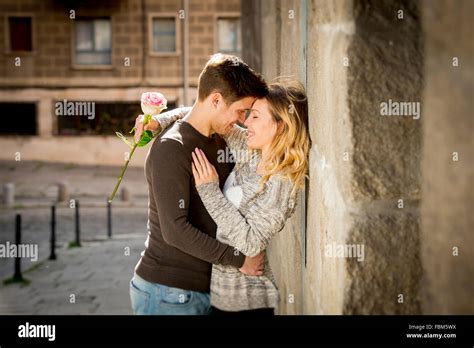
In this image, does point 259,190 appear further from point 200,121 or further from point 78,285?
point 78,285

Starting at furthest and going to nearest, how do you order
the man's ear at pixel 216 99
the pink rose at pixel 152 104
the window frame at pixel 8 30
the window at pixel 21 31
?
the window at pixel 21 31 < the window frame at pixel 8 30 < the pink rose at pixel 152 104 < the man's ear at pixel 216 99

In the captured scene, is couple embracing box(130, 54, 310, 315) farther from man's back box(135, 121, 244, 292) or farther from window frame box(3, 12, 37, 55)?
window frame box(3, 12, 37, 55)

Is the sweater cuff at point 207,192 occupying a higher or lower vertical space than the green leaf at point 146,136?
lower

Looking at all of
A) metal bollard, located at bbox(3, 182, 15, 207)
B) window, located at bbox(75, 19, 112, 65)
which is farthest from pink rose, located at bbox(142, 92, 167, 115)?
window, located at bbox(75, 19, 112, 65)

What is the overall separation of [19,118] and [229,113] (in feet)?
68.5

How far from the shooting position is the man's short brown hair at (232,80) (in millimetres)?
2250

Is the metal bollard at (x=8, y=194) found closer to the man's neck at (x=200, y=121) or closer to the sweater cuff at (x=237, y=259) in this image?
the man's neck at (x=200, y=121)

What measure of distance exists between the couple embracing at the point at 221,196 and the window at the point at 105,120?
1905 cm

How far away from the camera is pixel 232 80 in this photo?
88.8 inches

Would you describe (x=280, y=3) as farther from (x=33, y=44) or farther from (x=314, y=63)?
(x=33, y=44)

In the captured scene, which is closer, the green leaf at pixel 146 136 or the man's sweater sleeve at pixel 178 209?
the man's sweater sleeve at pixel 178 209

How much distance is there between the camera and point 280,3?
2.82 meters
